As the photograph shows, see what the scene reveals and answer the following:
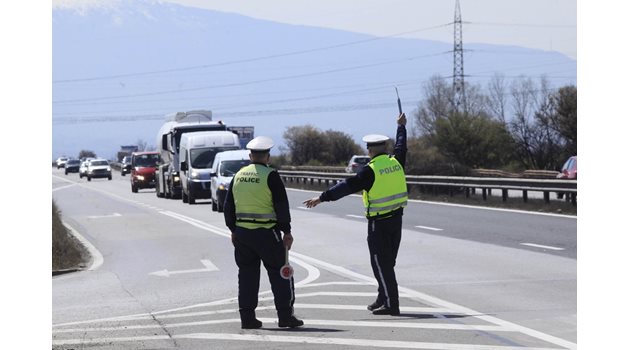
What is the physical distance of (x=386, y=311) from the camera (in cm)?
1230

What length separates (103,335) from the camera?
11500 millimetres

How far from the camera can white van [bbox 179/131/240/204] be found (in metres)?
42.0

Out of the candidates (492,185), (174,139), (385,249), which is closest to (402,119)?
(385,249)

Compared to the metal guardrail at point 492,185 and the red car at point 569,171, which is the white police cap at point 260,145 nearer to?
the metal guardrail at point 492,185

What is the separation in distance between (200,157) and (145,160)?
20.9 m

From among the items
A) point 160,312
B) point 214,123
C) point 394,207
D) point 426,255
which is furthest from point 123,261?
point 214,123

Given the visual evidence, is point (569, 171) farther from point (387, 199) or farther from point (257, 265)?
point (257, 265)

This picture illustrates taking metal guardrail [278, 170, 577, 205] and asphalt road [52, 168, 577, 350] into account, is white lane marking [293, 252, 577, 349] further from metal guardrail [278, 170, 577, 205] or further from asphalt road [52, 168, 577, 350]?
metal guardrail [278, 170, 577, 205]

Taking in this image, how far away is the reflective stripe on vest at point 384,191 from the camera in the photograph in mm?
12359

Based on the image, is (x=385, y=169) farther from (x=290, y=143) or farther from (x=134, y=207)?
(x=290, y=143)

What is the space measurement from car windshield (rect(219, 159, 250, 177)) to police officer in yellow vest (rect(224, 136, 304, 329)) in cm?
2480

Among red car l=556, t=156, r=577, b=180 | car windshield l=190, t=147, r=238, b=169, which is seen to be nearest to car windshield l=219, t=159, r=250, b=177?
car windshield l=190, t=147, r=238, b=169

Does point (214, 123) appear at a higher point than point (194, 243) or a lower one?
higher

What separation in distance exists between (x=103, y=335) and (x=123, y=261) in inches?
375
